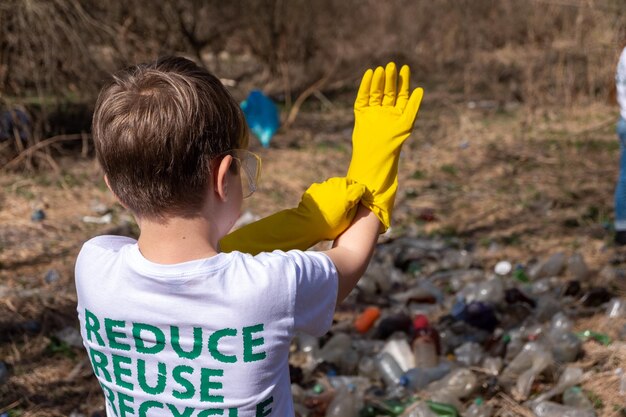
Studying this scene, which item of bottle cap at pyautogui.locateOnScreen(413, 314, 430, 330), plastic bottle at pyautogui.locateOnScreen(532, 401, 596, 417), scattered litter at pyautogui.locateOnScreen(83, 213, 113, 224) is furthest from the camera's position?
scattered litter at pyautogui.locateOnScreen(83, 213, 113, 224)

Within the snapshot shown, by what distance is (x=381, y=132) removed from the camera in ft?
5.60

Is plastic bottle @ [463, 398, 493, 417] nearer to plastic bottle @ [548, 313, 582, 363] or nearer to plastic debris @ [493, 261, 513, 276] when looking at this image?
plastic bottle @ [548, 313, 582, 363]

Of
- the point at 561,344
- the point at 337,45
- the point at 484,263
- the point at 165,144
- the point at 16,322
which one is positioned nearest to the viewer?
the point at 165,144

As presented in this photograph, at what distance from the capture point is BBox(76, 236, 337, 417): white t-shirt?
1.37 meters

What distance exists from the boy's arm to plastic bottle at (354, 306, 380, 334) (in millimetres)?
2817

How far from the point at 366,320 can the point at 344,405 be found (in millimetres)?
1062

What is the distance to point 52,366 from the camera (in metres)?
3.98

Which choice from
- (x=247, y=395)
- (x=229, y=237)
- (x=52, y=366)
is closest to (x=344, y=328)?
(x=52, y=366)

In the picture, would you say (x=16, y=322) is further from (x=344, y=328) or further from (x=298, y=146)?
(x=298, y=146)

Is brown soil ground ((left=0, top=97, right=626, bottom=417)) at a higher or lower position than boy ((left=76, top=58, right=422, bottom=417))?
lower

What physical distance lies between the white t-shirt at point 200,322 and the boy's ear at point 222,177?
4.3 inches

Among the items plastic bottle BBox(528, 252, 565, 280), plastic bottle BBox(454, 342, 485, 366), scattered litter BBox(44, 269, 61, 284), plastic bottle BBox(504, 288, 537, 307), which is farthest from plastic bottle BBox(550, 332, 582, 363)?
scattered litter BBox(44, 269, 61, 284)

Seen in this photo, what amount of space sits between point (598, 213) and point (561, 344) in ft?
9.09

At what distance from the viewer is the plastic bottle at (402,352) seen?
3895 millimetres
